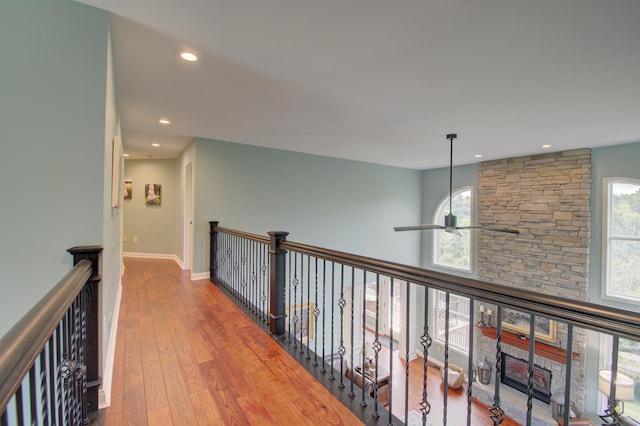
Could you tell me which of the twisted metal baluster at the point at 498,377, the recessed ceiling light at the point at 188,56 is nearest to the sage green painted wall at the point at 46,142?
the recessed ceiling light at the point at 188,56

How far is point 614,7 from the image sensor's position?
1.63 meters

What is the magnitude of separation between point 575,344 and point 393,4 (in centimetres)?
619

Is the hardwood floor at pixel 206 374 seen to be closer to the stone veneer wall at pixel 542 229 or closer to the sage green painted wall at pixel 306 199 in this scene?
the sage green painted wall at pixel 306 199

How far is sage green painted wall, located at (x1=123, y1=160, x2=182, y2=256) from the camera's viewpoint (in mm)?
6727

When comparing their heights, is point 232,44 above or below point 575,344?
above

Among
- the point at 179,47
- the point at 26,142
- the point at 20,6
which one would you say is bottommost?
the point at 26,142

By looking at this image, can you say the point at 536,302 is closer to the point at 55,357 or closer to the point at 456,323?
the point at 55,357

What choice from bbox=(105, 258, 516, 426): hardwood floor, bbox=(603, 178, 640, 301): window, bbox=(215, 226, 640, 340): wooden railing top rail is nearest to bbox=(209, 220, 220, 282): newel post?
bbox=(105, 258, 516, 426): hardwood floor

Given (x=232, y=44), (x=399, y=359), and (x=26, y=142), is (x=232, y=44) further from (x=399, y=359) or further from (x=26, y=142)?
(x=399, y=359)

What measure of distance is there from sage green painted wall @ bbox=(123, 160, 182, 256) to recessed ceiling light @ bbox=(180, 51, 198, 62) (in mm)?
5058

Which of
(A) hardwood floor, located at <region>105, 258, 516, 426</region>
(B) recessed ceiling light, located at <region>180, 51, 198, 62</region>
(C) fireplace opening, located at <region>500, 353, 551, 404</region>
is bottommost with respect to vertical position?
(C) fireplace opening, located at <region>500, 353, 551, 404</region>

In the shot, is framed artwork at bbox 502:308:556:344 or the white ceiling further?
framed artwork at bbox 502:308:556:344

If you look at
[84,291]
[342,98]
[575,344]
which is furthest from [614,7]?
[575,344]

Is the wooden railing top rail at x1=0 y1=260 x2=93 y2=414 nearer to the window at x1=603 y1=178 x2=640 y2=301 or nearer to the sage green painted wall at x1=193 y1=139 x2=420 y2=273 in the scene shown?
the sage green painted wall at x1=193 y1=139 x2=420 y2=273
